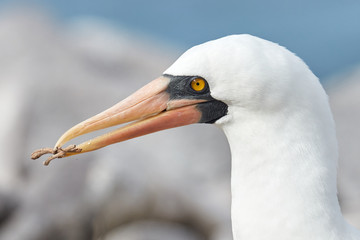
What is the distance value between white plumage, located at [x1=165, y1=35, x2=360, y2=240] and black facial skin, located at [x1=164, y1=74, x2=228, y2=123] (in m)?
0.09

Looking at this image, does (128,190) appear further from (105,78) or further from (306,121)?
(306,121)

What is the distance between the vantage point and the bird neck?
125 inches

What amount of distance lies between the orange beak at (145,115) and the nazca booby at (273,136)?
0.55 feet

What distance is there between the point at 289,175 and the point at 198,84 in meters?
0.64

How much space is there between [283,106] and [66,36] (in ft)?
30.2

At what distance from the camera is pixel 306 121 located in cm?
317

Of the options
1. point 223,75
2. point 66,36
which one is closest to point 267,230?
point 223,75

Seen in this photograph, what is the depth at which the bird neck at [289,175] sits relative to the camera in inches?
125

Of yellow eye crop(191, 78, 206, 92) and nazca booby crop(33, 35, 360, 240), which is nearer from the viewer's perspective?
nazca booby crop(33, 35, 360, 240)

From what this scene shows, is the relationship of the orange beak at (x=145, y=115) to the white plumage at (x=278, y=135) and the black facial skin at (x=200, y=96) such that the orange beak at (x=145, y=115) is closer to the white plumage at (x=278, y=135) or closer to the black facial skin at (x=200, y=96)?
the black facial skin at (x=200, y=96)

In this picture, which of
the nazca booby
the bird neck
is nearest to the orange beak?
the nazca booby

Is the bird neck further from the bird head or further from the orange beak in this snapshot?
the orange beak

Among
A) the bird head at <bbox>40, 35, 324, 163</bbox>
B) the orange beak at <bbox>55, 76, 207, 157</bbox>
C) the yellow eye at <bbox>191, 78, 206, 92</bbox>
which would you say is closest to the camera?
the bird head at <bbox>40, 35, 324, 163</bbox>

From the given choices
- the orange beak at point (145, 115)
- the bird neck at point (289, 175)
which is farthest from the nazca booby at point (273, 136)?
the orange beak at point (145, 115)
